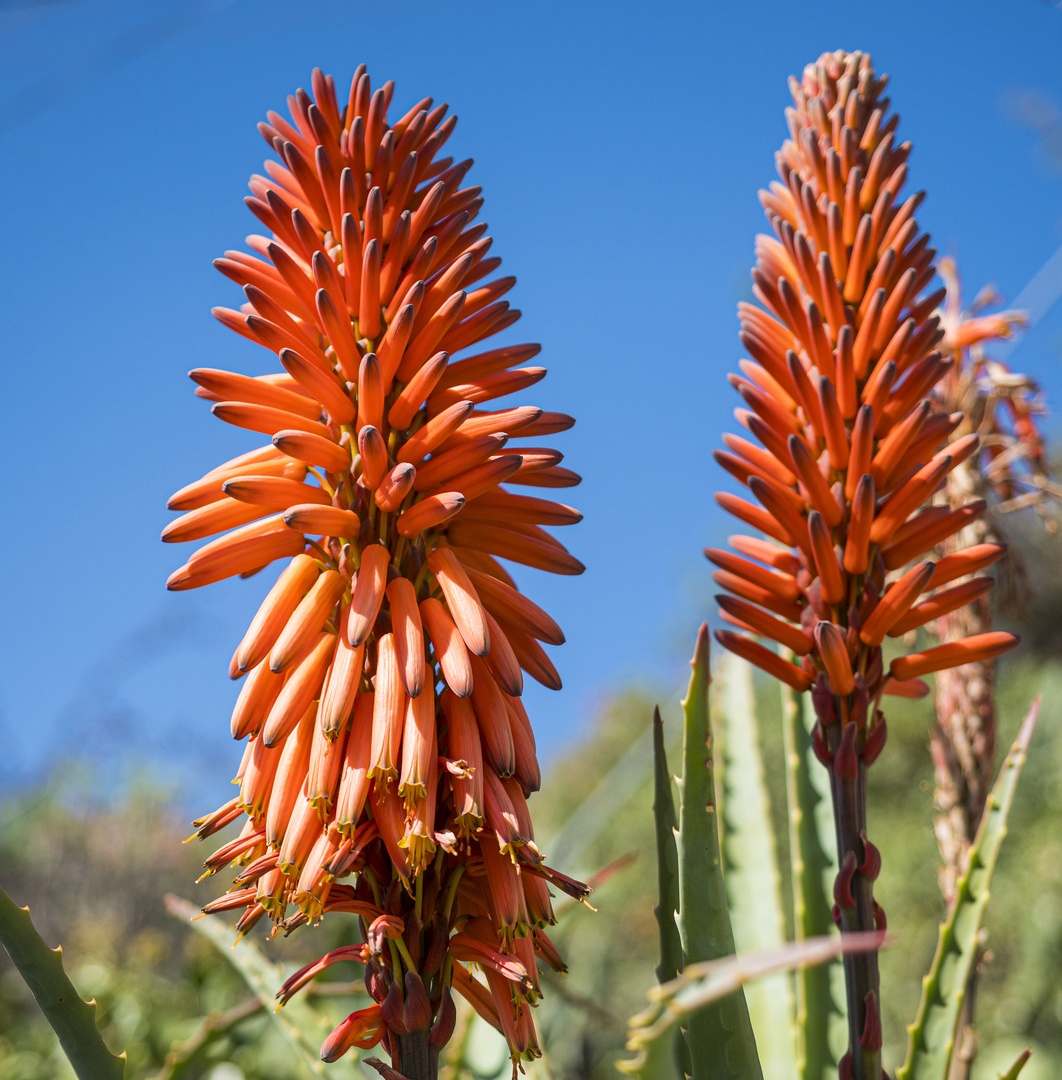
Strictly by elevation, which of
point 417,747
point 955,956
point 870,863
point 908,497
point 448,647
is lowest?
point 955,956

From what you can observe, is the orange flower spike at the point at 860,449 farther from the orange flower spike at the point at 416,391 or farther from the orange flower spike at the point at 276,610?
the orange flower spike at the point at 276,610

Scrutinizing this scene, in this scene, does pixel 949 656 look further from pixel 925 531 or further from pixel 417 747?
pixel 417 747

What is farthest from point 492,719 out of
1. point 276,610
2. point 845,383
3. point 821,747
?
point 845,383

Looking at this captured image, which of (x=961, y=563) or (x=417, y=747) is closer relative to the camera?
(x=417, y=747)

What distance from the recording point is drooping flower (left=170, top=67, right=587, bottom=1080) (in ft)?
3.74

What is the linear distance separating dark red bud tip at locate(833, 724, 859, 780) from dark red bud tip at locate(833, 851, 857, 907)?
10 centimetres

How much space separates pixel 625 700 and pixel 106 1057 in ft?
23.9

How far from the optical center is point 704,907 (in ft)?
3.96

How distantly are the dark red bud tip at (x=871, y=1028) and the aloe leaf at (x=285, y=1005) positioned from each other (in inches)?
30.7

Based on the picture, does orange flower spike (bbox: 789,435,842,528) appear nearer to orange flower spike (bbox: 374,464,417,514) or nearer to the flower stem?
orange flower spike (bbox: 374,464,417,514)

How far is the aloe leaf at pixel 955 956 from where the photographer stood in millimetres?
1585

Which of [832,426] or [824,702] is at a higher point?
[832,426]

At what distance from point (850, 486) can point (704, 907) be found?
0.63 meters

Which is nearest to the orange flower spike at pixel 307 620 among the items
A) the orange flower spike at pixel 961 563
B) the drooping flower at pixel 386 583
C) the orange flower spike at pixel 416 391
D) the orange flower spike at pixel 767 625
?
the drooping flower at pixel 386 583
